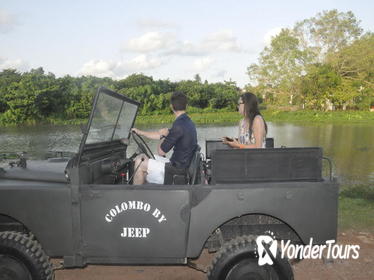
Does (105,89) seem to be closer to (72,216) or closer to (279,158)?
(72,216)

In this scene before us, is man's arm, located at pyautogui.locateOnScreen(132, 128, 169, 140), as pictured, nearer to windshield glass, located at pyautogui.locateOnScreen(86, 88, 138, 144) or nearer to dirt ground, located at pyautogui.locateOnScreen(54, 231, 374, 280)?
windshield glass, located at pyautogui.locateOnScreen(86, 88, 138, 144)

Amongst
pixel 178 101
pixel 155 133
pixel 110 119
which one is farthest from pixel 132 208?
pixel 178 101

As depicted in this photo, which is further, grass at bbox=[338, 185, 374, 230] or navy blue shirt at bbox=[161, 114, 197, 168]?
grass at bbox=[338, 185, 374, 230]

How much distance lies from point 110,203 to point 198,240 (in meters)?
0.77

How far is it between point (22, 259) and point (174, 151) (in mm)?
1698

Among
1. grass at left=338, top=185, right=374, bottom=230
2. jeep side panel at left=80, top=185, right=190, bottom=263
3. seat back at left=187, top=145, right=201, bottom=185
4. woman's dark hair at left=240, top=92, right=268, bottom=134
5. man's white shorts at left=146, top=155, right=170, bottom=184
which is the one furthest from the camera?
grass at left=338, top=185, right=374, bottom=230

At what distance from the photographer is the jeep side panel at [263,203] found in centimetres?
312

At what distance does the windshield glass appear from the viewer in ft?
11.2

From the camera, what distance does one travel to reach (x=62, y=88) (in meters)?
47.4

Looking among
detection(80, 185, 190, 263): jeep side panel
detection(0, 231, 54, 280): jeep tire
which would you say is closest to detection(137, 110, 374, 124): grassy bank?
detection(0, 231, 54, 280): jeep tire

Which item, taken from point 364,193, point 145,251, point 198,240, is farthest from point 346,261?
point 364,193

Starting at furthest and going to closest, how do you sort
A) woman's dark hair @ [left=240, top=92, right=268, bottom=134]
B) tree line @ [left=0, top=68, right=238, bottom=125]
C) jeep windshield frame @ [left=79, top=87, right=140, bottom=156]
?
1. tree line @ [left=0, top=68, right=238, bottom=125]
2. woman's dark hair @ [left=240, top=92, right=268, bottom=134]
3. jeep windshield frame @ [left=79, top=87, right=140, bottom=156]

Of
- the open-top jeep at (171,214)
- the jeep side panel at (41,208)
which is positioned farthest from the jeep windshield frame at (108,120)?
the jeep side panel at (41,208)

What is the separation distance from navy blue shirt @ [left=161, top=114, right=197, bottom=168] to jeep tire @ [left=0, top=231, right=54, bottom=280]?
1.50m
